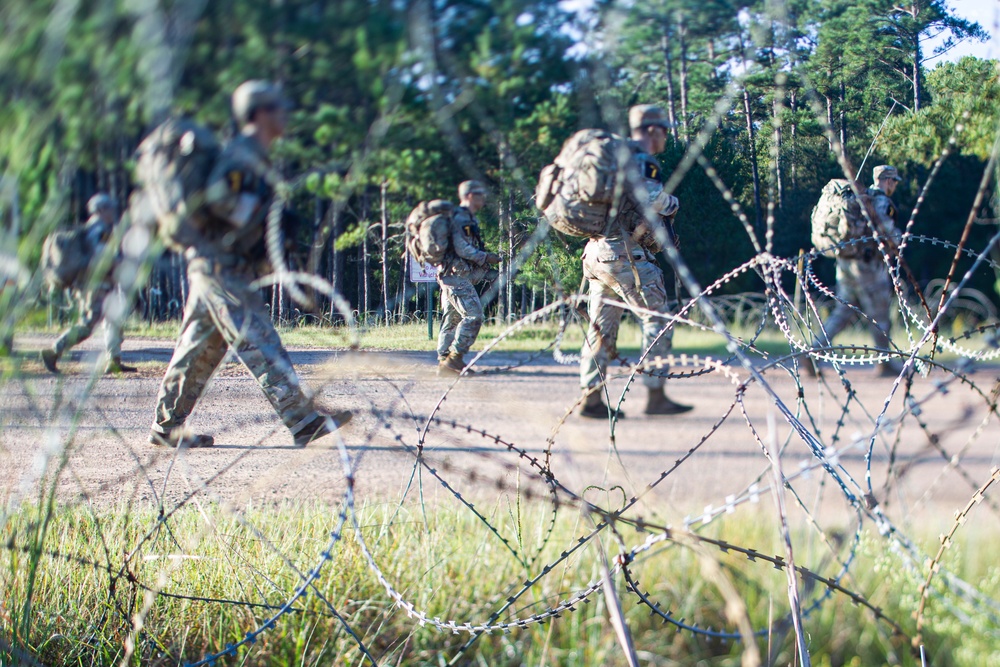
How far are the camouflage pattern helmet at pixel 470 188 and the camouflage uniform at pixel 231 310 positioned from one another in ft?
1.73

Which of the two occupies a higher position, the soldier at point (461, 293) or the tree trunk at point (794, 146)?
the tree trunk at point (794, 146)

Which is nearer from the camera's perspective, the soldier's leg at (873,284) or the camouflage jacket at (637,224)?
the camouflage jacket at (637,224)

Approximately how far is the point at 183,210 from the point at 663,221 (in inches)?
52.9

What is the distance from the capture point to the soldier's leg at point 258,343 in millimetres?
1643

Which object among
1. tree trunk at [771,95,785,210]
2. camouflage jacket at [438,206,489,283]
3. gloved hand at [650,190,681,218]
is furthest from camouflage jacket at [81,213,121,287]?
tree trunk at [771,95,785,210]

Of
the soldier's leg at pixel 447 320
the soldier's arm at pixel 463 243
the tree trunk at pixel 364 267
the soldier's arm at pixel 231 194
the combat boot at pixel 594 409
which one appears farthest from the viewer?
the combat boot at pixel 594 409

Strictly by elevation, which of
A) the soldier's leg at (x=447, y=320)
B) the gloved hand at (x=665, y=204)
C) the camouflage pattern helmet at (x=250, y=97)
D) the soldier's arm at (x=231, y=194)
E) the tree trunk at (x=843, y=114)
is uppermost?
the tree trunk at (x=843, y=114)

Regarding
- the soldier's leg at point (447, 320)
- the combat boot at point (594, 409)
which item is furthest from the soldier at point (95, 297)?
the combat boot at point (594, 409)

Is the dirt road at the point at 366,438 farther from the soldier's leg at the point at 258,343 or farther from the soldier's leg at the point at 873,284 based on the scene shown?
the soldier's leg at the point at 873,284

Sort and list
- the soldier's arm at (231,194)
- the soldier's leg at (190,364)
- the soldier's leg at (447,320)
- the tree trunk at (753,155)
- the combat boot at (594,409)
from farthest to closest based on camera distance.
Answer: the combat boot at (594,409) → the tree trunk at (753,155) → the soldier's leg at (447,320) → the soldier's leg at (190,364) → the soldier's arm at (231,194)

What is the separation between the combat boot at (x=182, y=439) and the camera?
200 cm

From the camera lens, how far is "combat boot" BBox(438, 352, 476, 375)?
87.2 inches

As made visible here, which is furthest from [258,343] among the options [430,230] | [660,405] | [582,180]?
[660,405]

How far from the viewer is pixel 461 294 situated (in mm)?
2170
